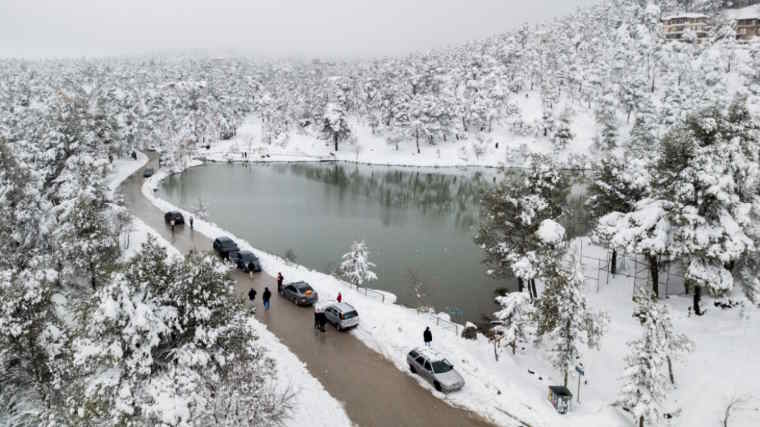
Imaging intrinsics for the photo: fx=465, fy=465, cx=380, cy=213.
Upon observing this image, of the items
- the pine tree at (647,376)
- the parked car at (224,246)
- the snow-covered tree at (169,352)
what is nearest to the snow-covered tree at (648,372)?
the pine tree at (647,376)

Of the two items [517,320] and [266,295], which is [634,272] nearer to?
[517,320]

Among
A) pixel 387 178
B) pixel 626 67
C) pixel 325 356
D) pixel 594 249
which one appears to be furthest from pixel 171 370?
pixel 626 67

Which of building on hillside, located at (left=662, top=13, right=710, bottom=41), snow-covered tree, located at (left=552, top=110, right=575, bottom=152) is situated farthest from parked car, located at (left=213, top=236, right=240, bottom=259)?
building on hillside, located at (left=662, top=13, right=710, bottom=41)

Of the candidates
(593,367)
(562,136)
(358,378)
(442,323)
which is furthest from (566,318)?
(562,136)

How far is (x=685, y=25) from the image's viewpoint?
4368 inches

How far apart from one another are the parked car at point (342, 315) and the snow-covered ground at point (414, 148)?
6676 cm

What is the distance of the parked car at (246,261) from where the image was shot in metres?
28.6

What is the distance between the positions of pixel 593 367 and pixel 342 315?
1109cm

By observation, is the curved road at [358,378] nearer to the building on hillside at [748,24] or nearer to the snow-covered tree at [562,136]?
the snow-covered tree at [562,136]

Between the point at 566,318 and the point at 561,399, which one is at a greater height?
the point at 566,318

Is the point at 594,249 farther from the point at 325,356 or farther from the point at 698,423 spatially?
the point at 325,356

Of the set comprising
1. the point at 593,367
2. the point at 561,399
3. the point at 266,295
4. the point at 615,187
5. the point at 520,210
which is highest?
the point at 615,187

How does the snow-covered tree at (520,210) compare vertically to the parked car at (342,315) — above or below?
above

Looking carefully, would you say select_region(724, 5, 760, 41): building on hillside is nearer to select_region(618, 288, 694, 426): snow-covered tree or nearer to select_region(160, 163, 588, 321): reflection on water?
select_region(160, 163, 588, 321): reflection on water
